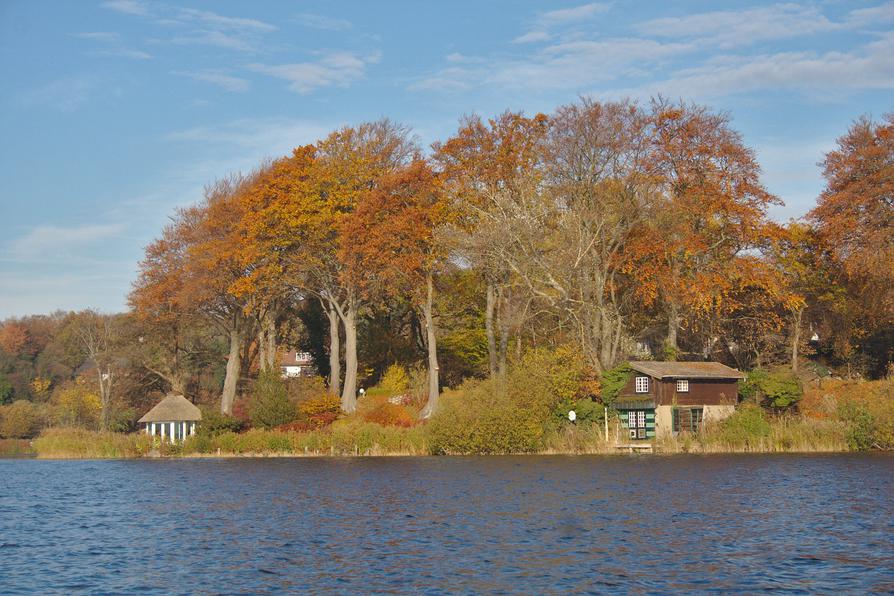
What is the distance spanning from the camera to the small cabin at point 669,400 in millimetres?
59438

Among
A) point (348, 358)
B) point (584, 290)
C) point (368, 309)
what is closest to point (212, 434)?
point (348, 358)

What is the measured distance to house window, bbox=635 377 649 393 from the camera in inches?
2352

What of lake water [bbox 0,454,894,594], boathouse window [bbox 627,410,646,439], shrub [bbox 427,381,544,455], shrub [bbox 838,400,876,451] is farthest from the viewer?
boathouse window [bbox 627,410,646,439]

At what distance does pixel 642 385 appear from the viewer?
59.8m

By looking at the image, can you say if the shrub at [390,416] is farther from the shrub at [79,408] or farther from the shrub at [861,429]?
the shrub at [79,408]

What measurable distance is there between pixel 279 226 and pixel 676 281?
26833mm

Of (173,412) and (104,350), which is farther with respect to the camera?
(104,350)

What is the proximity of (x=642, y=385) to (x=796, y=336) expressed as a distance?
15.0 m

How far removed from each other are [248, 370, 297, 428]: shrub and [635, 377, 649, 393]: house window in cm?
2259

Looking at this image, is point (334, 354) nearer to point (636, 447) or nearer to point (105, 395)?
point (636, 447)

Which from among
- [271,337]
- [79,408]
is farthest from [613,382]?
[79,408]

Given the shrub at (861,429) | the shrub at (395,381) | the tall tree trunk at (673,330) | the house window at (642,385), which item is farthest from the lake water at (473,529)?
the shrub at (395,381)

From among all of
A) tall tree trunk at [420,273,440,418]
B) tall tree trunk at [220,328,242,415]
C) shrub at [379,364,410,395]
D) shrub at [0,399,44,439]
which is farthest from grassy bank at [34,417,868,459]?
shrub at [0,399,44,439]

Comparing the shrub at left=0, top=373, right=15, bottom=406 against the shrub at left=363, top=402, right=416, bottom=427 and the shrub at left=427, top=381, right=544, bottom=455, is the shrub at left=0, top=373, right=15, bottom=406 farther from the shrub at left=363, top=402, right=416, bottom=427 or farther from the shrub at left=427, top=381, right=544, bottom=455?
the shrub at left=427, top=381, right=544, bottom=455
